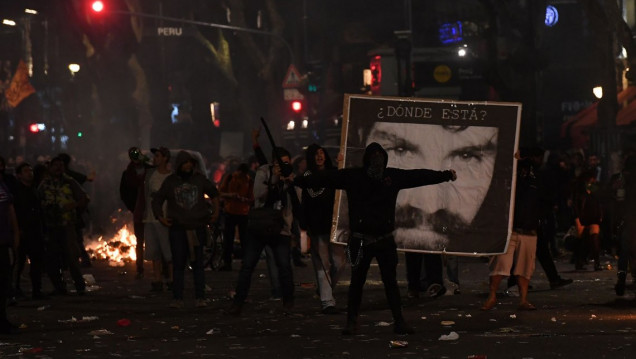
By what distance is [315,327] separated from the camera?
13500 mm

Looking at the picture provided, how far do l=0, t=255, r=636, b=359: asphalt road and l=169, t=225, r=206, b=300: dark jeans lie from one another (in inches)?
9.8

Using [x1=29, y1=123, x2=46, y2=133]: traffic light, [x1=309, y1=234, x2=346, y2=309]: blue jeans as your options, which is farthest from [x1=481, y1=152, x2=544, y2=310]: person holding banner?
[x1=29, y1=123, x2=46, y2=133]: traffic light

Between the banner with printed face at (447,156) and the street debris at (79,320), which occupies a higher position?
the banner with printed face at (447,156)

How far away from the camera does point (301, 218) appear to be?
15.2 m

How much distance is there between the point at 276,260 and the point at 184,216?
3.98ft

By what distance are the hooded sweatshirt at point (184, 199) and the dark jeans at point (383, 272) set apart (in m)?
3.40

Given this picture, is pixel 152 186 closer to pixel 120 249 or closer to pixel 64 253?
pixel 64 253

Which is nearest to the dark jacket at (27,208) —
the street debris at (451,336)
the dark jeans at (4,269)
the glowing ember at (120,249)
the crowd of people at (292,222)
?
the crowd of people at (292,222)

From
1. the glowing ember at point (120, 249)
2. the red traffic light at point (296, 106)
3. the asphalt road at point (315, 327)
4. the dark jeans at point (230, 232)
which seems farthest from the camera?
the red traffic light at point (296, 106)

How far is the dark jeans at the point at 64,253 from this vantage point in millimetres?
18078

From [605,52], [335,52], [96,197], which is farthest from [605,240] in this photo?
[335,52]

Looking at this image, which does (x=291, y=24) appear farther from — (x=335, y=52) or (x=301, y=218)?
(x=301, y=218)

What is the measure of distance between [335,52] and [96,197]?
43.0 metres

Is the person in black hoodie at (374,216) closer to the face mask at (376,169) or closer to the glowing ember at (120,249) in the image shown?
the face mask at (376,169)
